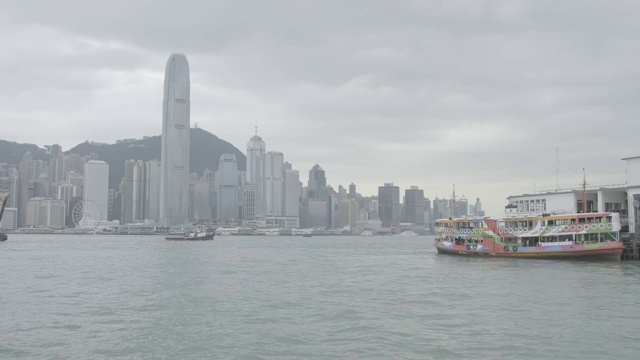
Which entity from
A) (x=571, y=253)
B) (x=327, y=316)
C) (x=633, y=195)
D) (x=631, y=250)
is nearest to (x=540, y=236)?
(x=571, y=253)

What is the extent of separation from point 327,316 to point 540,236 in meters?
42.9

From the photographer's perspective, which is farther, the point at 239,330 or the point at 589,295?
the point at 589,295

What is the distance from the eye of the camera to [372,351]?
23141 mm

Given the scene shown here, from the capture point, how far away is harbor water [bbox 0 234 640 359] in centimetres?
2347

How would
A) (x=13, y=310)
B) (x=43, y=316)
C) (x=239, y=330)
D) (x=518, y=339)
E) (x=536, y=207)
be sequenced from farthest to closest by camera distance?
(x=536, y=207), (x=13, y=310), (x=43, y=316), (x=239, y=330), (x=518, y=339)

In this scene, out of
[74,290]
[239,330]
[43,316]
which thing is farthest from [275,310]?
[74,290]

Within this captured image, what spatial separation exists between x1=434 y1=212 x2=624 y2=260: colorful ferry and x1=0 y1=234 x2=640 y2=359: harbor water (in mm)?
7686

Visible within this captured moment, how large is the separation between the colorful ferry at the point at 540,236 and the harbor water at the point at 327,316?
7686 millimetres

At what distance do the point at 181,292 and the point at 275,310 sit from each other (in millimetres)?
11565

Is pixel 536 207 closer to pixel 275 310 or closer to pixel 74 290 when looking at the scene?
pixel 275 310

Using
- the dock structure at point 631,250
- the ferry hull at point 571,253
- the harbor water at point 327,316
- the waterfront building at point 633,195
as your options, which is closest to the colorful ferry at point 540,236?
the ferry hull at point 571,253

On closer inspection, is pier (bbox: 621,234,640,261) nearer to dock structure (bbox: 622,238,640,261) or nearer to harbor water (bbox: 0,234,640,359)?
dock structure (bbox: 622,238,640,261)

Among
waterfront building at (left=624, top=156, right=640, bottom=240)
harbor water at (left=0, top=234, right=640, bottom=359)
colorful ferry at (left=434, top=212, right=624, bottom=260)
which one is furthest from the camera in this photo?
waterfront building at (left=624, top=156, right=640, bottom=240)

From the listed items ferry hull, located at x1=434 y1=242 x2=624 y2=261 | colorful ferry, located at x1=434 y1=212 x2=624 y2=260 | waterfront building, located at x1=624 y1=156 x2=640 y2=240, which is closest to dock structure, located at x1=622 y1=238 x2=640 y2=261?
waterfront building, located at x1=624 y1=156 x2=640 y2=240
